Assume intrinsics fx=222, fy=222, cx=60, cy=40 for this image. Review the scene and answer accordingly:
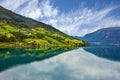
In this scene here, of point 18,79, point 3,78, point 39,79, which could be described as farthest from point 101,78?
point 3,78

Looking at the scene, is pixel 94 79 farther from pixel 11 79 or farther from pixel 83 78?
pixel 11 79

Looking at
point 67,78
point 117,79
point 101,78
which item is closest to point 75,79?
point 67,78

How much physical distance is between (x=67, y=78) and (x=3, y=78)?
2306 centimetres

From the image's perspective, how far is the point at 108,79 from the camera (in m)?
81.7

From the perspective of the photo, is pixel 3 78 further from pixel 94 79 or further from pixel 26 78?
pixel 94 79

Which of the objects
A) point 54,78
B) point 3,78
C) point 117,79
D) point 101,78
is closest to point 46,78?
point 54,78

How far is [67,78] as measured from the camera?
82062mm

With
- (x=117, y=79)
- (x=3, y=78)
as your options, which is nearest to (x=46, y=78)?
(x=3, y=78)

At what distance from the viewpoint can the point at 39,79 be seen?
78.6 m

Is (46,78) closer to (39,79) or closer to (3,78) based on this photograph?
(39,79)

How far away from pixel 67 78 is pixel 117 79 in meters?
18.3

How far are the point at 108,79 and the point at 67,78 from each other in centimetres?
1506

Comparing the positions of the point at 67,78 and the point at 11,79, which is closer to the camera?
the point at 11,79

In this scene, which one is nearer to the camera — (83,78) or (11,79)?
(11,79)
